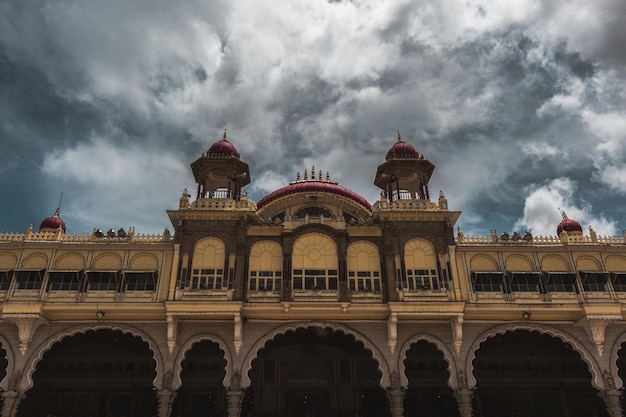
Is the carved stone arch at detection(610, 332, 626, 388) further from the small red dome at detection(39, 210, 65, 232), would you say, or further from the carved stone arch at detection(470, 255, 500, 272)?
the small red dome at detection(39, 210, 65, 232)

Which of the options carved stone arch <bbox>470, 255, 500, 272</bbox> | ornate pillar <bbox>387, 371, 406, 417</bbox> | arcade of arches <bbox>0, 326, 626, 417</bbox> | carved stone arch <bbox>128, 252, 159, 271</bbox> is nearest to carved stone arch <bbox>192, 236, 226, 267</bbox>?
carved stone arch <bbox>128, 252, 159, 271</bbox>

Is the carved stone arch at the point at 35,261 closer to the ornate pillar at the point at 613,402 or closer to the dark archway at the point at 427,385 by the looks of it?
the dark archway at the point at 427,385

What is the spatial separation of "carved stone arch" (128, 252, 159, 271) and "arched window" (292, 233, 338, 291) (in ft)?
29.2

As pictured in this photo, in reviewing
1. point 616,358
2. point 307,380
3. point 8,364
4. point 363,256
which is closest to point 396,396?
point 307,380

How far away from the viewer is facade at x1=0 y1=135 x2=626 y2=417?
2789 centimetres

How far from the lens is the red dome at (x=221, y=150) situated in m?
34.5

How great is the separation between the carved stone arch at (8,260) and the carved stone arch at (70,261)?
269cm

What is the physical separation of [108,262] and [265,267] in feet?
33.2

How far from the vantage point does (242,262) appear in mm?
29500

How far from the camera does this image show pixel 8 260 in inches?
1184

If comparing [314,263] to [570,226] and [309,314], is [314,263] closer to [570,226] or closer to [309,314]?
A: [309,314]

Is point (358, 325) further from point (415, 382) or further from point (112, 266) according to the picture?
point (112, 266)

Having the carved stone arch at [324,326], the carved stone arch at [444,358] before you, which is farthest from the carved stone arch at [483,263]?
the carved stone arch at [324,326]

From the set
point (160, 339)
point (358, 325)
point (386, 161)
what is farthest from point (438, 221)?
point (160, 339)
